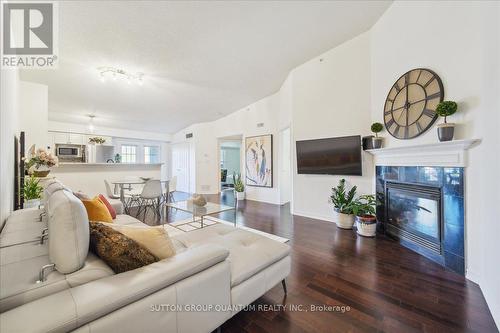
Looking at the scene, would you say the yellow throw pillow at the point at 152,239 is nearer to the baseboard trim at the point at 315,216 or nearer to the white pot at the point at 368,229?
the white pot at the point at 368,229

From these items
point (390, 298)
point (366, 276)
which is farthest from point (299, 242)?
point (390, 298)

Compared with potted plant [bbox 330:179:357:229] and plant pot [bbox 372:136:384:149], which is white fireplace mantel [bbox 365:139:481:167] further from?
potted plant [bbox 330:179:357:229]

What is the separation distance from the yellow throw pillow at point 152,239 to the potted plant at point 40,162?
7.98 feet

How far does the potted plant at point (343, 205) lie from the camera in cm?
339

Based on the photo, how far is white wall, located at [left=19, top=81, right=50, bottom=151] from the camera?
12.4 feet

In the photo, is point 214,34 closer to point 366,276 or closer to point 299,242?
point 299,242

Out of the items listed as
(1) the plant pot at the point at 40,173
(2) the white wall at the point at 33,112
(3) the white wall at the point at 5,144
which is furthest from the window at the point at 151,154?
(3) the white wall at the point at 5,144

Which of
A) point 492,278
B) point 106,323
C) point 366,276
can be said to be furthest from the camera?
point 366,276

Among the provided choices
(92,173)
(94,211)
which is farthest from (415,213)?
(92,173)

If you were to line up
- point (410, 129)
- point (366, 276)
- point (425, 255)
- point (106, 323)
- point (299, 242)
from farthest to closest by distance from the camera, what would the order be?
1. point (299, 242)
2. point (410, 129)
3. point (425, 255)
4. point (366, 276)
5. point (106, 323)

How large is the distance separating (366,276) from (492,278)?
34.5 inches

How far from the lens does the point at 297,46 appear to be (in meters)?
3.56

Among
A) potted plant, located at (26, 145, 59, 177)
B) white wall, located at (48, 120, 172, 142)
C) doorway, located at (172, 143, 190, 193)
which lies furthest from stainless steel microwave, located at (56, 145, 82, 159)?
potted plant, located at (26, 145, 59, 177)

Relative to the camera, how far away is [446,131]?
2.07m
